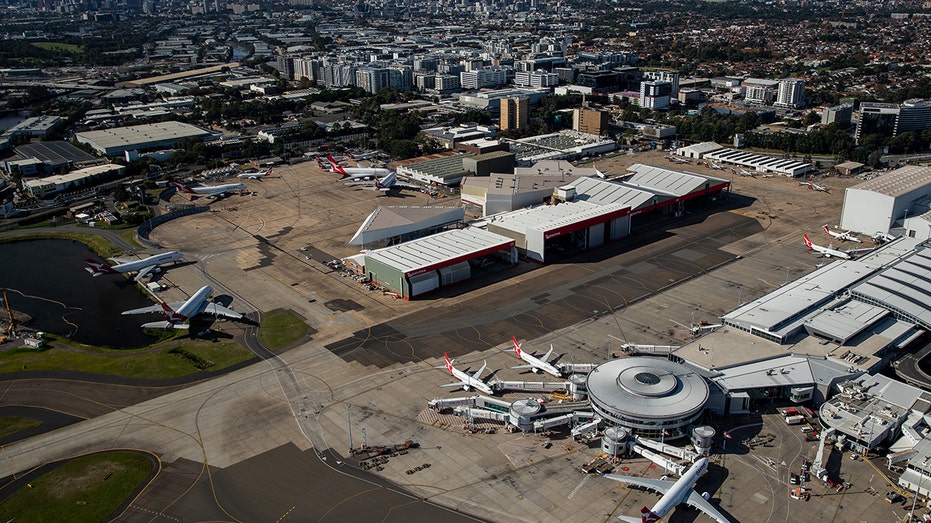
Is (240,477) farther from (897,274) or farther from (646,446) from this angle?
(897,274)

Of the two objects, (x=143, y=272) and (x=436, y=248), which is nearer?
(x=436, y=248)

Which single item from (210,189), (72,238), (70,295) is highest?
(210,189)

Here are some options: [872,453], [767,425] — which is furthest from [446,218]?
[872,453]

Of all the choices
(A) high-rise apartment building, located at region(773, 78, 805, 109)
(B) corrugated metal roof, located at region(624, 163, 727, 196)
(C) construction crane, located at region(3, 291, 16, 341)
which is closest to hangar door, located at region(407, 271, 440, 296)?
(C) construction crane, located at region(3, 291, 16, 341)

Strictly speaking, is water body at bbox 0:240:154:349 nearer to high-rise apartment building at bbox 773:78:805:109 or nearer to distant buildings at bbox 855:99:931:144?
distant buildings at bbox 855:99:931:144

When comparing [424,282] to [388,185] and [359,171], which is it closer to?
[388,185]

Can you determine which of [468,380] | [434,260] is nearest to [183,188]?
[434,260]
